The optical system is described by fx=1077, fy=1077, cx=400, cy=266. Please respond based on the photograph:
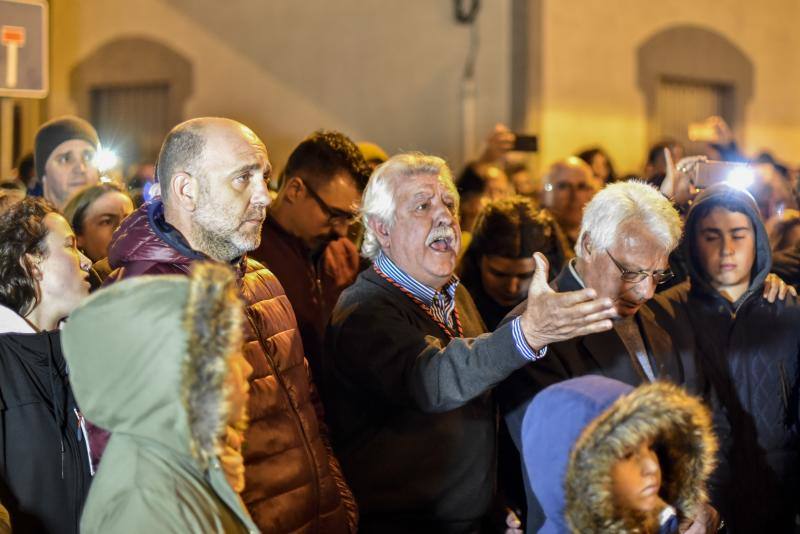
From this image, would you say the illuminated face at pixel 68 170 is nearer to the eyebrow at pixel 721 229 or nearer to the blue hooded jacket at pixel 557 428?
the eyebrow at pixel 721 229

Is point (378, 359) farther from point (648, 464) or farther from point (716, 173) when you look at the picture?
point (716, 173)

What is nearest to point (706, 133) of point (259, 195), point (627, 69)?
point (627, 69)

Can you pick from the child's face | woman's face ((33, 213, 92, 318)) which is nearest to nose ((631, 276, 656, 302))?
the child's face

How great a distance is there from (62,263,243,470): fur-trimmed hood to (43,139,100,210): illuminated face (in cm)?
377

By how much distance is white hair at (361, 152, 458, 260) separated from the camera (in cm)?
397

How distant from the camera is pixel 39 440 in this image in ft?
12.1

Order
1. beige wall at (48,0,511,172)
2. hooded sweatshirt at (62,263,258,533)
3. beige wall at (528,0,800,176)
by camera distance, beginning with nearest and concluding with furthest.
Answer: hooded sweatshirt at (62,263,258,533) → beige wall at (528,0,800,176) → beige wall at (48,0,511,172)

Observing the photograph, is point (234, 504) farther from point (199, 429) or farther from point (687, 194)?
point (687, 194)

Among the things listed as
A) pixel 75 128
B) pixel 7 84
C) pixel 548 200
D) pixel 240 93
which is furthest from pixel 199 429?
pixel 240 93

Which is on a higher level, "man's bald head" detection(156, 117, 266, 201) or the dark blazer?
"man's bald head" detection(156, 117, 266, 201)

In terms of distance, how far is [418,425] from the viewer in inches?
146

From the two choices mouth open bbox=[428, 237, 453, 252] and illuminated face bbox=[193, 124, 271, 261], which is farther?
mouth open bbox=[428, 237, 453, 252]

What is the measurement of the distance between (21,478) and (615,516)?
6.60 ft

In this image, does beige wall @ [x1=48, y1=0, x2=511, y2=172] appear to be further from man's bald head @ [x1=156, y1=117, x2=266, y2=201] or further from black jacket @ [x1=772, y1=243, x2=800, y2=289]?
man's bald head @ [x1=156, y1=117, x2=266, y2=201]
